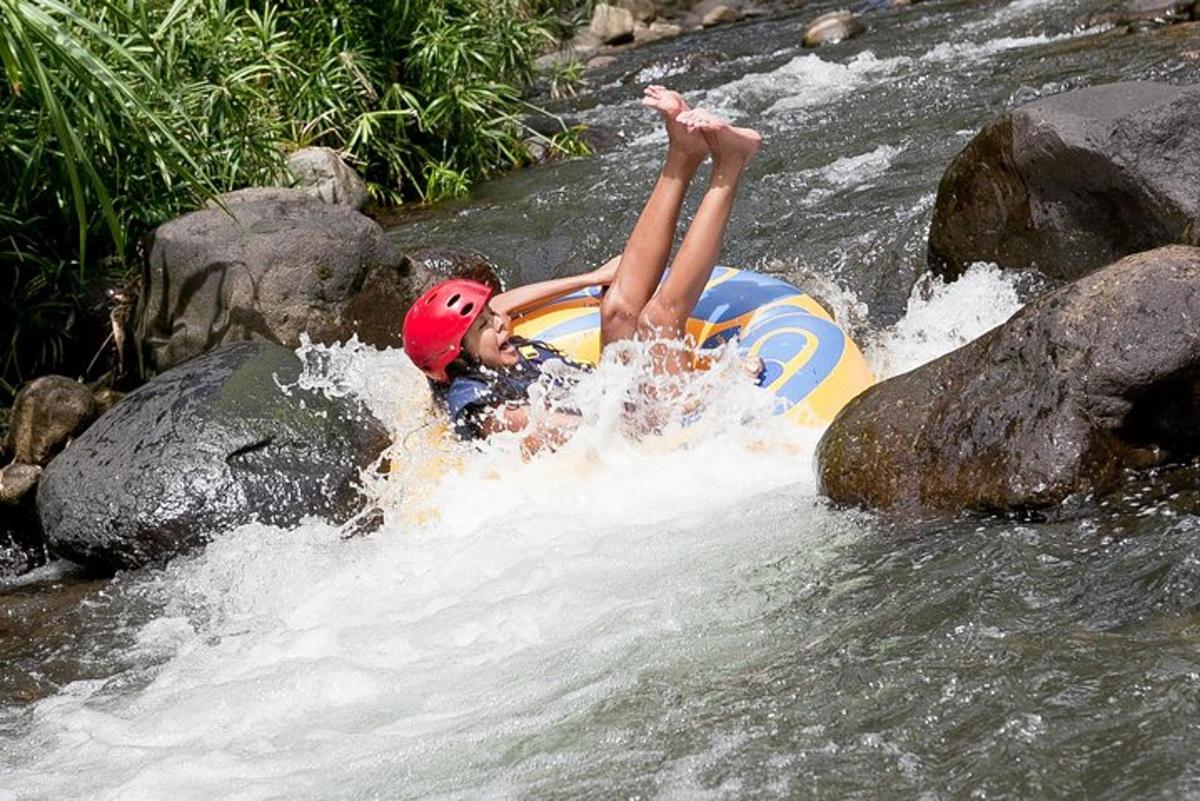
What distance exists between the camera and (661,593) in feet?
12.9

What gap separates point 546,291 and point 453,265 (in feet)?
5.54

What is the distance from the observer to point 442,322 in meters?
4.80

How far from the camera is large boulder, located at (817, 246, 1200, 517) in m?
3.82

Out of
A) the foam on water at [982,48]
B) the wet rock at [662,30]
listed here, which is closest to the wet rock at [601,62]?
the wet rock at [662,30]

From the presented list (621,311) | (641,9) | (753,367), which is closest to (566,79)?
(641,9)

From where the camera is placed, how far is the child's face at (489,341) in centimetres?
489

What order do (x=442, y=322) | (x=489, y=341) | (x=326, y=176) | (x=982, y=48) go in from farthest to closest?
(x=982, y=48) → (x=326, y=176) → (x=489, y=341) → (x=442, y=322)

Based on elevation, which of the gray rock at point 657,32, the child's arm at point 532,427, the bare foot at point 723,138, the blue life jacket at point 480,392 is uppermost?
the bare foot at point 723,138

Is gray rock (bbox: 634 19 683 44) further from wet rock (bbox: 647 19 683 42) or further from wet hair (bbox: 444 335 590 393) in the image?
wet hair (bbox: 444 335 590 393)

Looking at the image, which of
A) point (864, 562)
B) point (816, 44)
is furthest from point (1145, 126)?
point (816, 44)

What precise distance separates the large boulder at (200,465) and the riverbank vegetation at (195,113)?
2.11ft

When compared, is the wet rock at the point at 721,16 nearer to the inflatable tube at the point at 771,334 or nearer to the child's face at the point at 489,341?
the inflatable tube at the point at 771,334

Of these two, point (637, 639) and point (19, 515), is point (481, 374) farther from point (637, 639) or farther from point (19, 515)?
point (19, 515)

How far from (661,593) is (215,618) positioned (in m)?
1.51
